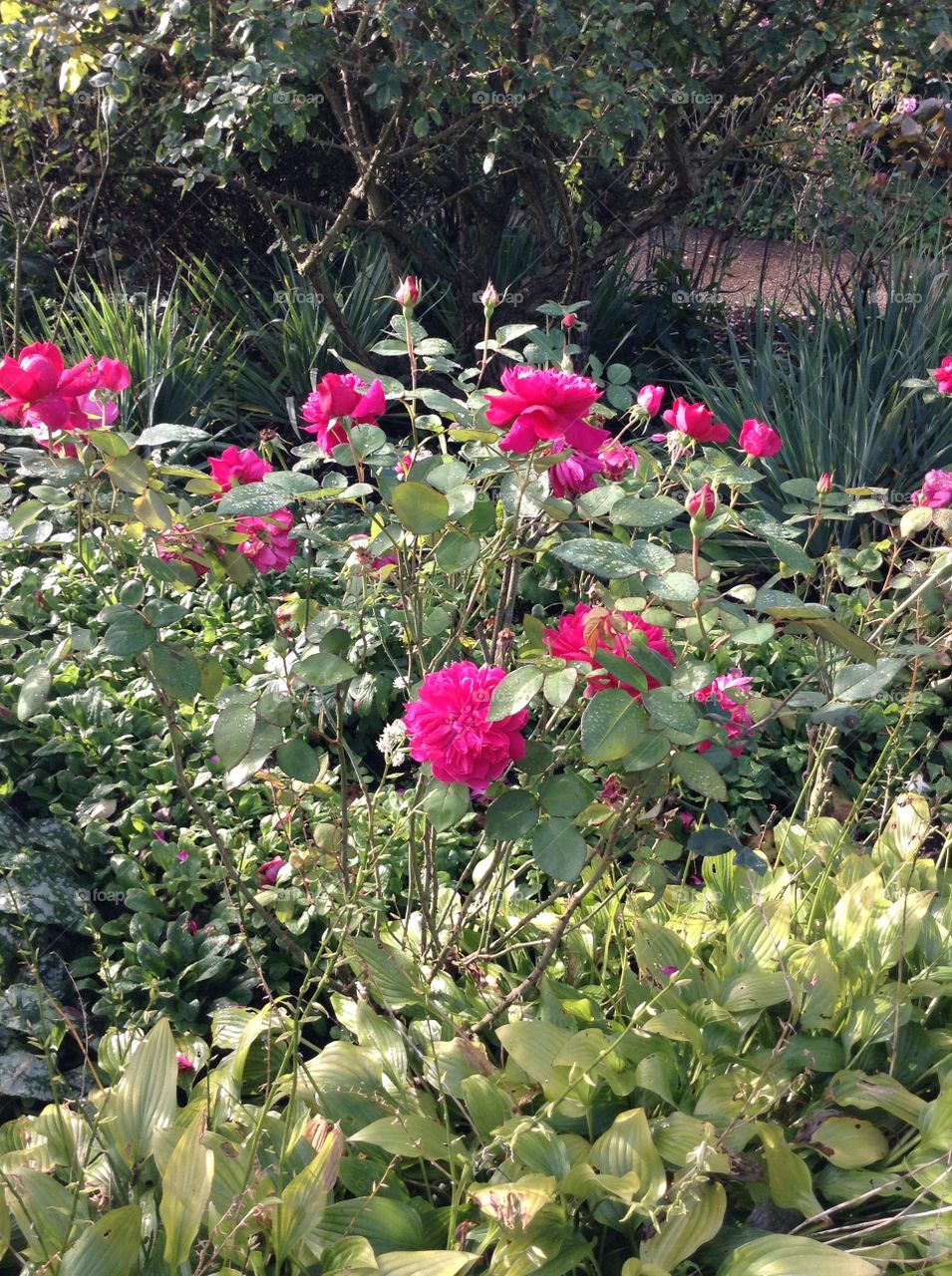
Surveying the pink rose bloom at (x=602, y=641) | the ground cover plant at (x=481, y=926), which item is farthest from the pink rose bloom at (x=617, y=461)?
the pink rose bloom at (x=602, y=641)

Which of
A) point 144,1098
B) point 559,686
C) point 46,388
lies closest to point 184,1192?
point 144,1098

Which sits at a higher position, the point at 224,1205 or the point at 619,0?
the point at 619,0

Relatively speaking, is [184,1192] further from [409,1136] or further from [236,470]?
[236,470]

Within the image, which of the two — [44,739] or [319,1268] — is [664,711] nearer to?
[319,1268]

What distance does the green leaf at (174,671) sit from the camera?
126 centimetres

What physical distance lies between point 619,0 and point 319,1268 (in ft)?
10.9

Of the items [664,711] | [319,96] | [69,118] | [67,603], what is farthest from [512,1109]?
[69,118]

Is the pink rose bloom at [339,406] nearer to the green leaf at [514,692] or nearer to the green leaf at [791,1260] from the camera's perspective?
the green leaf at [514,692]

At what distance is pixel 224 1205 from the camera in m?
1.26

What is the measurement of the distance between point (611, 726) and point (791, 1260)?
622 millimetres

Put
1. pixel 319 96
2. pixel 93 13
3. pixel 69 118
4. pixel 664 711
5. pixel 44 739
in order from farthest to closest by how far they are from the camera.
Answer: pixel 69 118 < pixel 319 96 < pixel 93 13 < pixel 44 739 < pixel 664 711

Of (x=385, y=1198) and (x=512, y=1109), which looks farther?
(x=512, y=1109)

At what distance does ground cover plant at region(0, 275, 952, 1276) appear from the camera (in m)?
1.19

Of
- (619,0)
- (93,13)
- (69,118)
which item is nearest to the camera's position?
(619,0)
